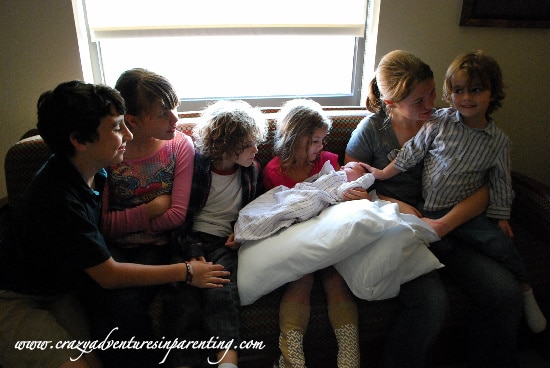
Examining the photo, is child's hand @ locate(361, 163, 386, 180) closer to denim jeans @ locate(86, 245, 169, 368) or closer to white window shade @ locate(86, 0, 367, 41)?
white window shade @ locate(86, 0, 367, 41)

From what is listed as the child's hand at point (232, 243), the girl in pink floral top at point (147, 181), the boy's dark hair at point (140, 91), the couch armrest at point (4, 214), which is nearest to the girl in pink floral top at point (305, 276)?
the child's hand at point (232, 243)

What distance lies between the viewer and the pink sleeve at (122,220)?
1303 millimetres

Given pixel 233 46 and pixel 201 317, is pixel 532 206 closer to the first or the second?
pixel 201 317

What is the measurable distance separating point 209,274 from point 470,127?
109 cm

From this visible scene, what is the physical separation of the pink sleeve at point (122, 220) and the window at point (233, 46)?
834mm

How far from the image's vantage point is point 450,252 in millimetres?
1379

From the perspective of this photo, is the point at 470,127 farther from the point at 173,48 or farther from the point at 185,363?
the point at 173,48

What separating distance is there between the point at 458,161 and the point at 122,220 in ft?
A: 4.05

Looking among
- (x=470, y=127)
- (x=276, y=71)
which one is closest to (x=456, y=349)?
(x=470, y=127)

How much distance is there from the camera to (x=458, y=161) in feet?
4.58

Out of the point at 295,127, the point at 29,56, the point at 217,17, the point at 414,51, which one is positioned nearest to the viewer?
the point at 295,127

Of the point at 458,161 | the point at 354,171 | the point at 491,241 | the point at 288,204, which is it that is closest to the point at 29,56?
the point at 288,204

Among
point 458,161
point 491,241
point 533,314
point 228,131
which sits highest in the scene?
point 228,131

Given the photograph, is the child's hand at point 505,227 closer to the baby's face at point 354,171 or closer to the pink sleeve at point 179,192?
the baby's face at point 354,171
